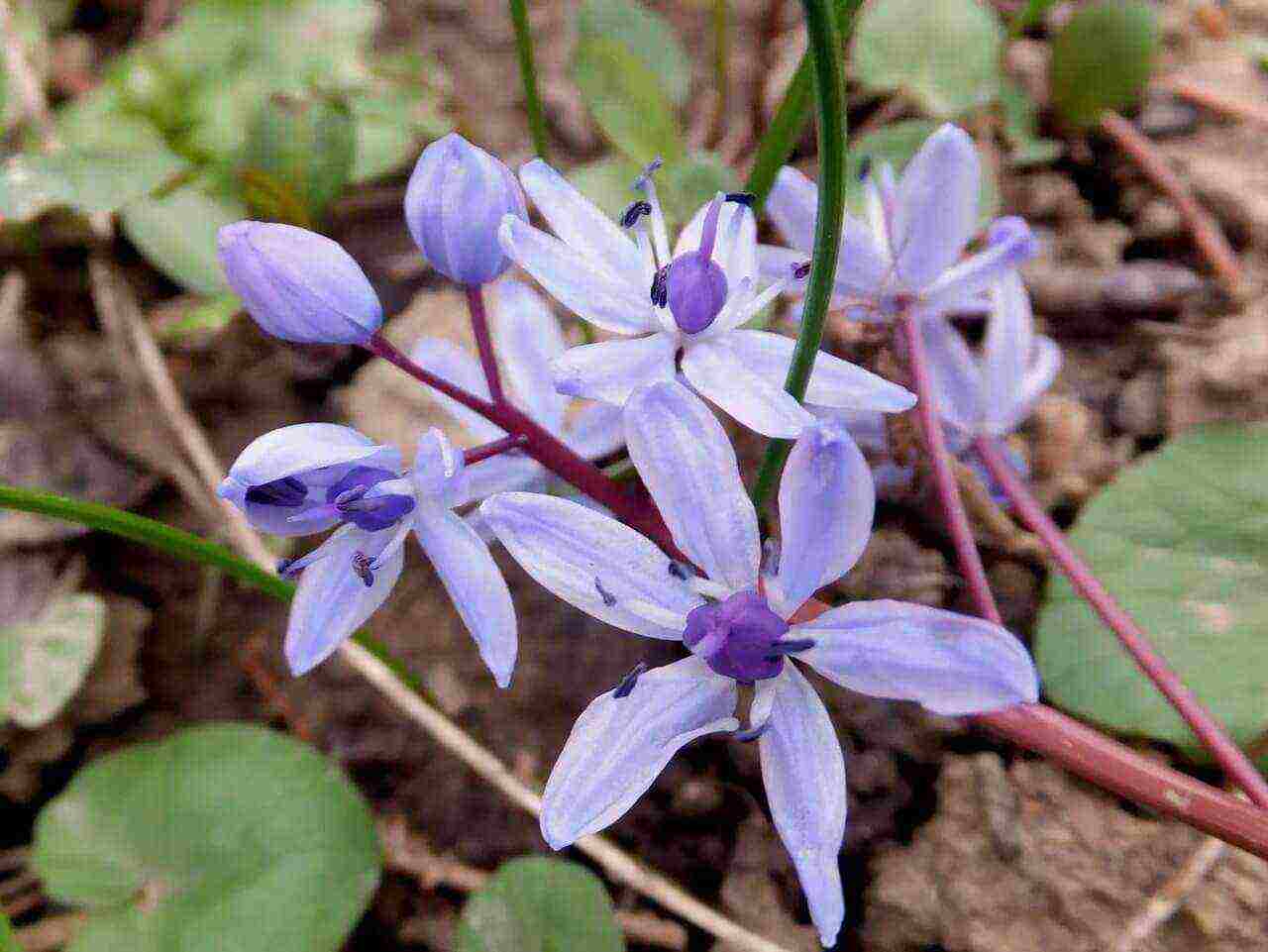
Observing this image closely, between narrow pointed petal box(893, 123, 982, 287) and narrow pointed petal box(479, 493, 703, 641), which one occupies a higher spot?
narrow pointed petal box(893, 123, 982, 287)

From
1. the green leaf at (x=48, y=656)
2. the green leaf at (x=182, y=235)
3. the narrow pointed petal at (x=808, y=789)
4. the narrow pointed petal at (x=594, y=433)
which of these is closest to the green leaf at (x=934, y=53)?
the narrow pointed petal at (x=594, y=433)

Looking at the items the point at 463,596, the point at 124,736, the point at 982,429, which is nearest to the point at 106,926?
the point at 124,736

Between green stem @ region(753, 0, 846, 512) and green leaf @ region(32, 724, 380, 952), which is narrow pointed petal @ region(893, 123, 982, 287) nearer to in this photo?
green stem @ region(753, 0, 846, 512)

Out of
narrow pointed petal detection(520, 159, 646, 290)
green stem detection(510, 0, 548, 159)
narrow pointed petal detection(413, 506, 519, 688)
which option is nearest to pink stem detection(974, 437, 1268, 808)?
narrow pointed petal detection(520, 159, 646, 290)

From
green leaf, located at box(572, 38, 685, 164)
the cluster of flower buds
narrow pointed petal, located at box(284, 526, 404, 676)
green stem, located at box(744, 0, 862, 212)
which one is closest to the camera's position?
the cluster of flower buds

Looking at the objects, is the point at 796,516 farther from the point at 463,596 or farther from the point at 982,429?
the point at 982,429

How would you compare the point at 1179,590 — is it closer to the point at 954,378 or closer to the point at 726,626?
the point at 954,378

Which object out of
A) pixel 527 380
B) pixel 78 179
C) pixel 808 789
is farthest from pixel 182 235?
pixel 808 789

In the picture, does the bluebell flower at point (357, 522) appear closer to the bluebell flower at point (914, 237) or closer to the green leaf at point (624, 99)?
the bluebell flower at point (914, 237)

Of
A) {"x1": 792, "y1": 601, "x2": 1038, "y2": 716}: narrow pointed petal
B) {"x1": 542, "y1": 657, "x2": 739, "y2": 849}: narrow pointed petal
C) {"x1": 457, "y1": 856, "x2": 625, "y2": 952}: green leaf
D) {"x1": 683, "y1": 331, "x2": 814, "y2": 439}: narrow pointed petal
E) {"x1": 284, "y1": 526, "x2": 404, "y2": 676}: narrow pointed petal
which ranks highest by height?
{"x1": 683, "y1": 331, "x2": 814, "y2": 439}: narrow pointed petal
